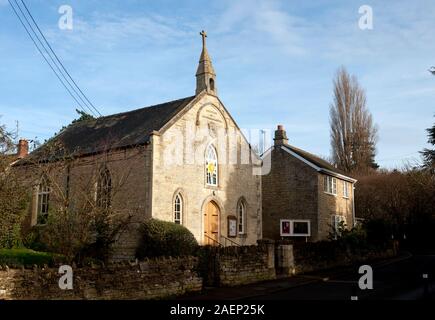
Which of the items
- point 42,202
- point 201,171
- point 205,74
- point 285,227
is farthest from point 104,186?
point 285,227

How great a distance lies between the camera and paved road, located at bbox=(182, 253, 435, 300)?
590 inches

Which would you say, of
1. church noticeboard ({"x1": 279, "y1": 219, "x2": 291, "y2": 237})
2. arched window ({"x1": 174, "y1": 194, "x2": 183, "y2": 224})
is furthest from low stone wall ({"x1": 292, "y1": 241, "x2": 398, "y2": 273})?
arched window ({"x1": 174, "y1": 194, "x2": 183, "y2": 224})

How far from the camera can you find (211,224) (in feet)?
88.8

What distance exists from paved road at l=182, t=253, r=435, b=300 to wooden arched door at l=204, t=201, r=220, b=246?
715cm

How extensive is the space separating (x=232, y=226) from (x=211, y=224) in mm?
1816

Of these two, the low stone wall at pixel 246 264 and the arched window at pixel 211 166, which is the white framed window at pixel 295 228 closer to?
the arched window at pixel 211 166

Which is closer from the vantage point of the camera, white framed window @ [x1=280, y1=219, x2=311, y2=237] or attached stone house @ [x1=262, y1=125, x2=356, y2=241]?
white framed window @ [x1=280, y1=219, x2=311, y2=237]

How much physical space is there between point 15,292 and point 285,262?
12.9 metres

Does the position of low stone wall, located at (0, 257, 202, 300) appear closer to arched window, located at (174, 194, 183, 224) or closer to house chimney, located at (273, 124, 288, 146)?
arched window, located at (174, 194, 183, 224)

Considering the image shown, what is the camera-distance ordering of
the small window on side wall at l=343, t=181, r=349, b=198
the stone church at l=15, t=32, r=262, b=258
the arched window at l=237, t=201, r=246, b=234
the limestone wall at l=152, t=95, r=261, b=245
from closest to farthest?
1. the stone church at l=15, t=32, r=262, b=258
2. the limestone wall at l=152, t=95, r=261, b=245
3. the arched window at l=237, t=201, r=246, b=234
4. the small window on side wall at l=343, t=181, r=349, b=198

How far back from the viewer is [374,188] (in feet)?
171
